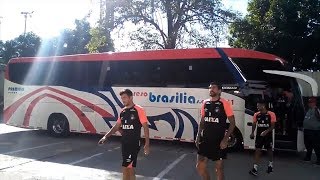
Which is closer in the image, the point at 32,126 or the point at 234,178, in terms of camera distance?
the point at 234,178

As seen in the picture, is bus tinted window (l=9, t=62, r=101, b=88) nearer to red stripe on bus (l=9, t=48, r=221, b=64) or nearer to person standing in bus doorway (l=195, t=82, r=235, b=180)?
red stripe on bus (l=9, t=48, r=221, b=64)

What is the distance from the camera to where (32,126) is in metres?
15.6

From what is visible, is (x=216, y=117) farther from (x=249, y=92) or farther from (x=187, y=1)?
(x=187, y=1)

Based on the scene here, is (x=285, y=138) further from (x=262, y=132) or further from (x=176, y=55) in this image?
(x=176, y=55)

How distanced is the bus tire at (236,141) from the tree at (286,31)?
14.3 meters

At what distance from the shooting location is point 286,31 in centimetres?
2508

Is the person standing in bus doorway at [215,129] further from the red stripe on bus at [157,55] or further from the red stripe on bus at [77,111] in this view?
the red stripe on bus at [77,111]

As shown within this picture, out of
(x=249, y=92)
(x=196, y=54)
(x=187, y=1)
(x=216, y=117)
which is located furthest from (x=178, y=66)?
(x=187, y=1)

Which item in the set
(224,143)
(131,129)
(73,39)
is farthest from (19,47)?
(224,143)

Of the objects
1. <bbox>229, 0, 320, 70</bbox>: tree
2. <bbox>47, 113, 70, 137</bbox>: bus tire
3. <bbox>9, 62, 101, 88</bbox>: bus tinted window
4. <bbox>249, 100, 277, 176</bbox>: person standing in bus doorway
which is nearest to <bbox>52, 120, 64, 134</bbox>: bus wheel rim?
<bbox>47, 113, 70, 137</bbox>: bus tire

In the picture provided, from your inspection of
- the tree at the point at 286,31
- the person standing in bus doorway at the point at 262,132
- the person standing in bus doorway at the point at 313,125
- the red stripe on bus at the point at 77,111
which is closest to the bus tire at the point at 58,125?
the red stripe on bus at the point at 77,111

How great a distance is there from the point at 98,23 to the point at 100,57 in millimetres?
11892

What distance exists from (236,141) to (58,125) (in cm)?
671

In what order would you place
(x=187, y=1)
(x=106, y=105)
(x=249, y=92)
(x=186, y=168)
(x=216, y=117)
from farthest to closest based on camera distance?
(x=187, y=1) → (x=106, y=105) → (x=249, y=92) → (x=186, y=168) → (x=216, y=117)
